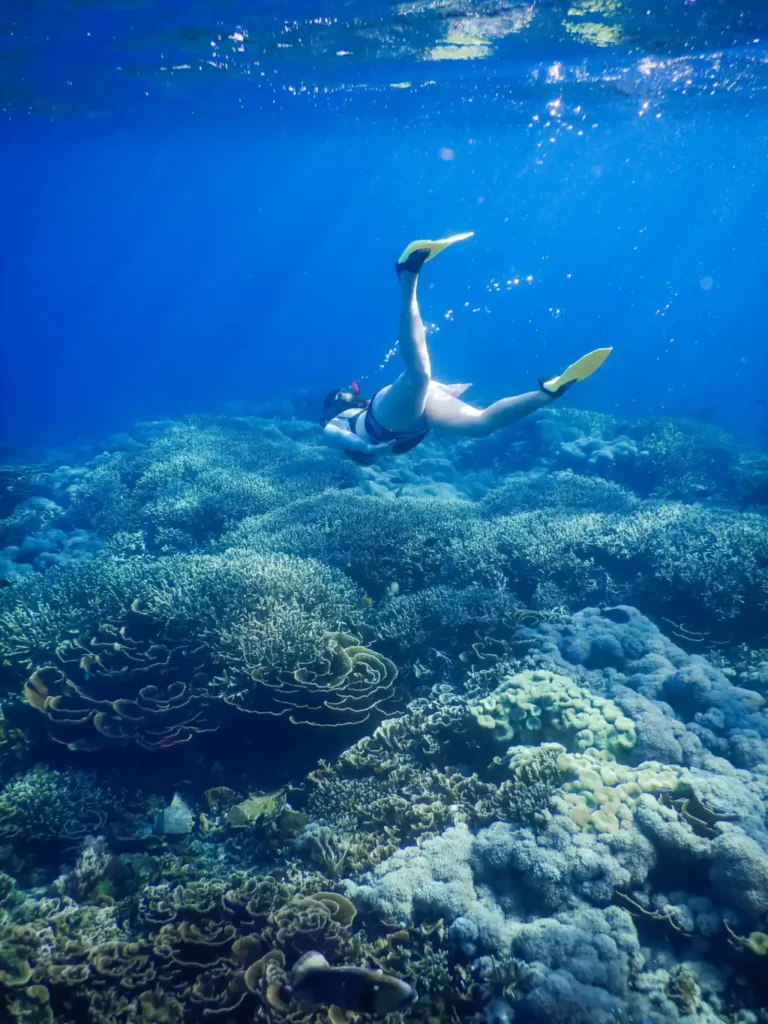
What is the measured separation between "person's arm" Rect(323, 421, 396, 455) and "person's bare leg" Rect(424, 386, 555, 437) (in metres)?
0.72

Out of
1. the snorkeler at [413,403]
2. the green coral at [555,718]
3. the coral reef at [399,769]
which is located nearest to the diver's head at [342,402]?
the snorkeler at [413,403]

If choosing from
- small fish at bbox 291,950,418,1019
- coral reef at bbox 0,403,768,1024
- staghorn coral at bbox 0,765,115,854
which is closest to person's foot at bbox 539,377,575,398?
coral reef at bbox 0,403,768,1024

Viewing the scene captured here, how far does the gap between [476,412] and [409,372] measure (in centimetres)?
120

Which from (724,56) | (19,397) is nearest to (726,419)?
(724,56)

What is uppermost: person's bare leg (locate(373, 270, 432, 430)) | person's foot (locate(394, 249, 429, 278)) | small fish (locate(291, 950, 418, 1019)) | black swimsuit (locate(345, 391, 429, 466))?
person's foot (locate(394, 249, 429, 278))

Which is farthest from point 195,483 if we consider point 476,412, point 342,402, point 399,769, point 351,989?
point 351,989

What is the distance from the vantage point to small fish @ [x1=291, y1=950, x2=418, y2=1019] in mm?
3336

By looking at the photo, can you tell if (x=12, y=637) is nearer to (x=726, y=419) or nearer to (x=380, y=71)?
(x=380, y=71)

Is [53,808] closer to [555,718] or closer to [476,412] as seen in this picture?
[555,718]

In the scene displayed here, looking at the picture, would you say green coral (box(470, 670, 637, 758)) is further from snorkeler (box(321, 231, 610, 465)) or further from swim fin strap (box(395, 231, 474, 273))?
swim fin strap (box(395, 231, 474, 273))

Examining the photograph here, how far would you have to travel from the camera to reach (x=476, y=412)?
693cm

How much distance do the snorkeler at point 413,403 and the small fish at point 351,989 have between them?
5.20 metres

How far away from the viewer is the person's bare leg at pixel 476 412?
20.9 feet

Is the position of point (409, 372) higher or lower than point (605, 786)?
higher
